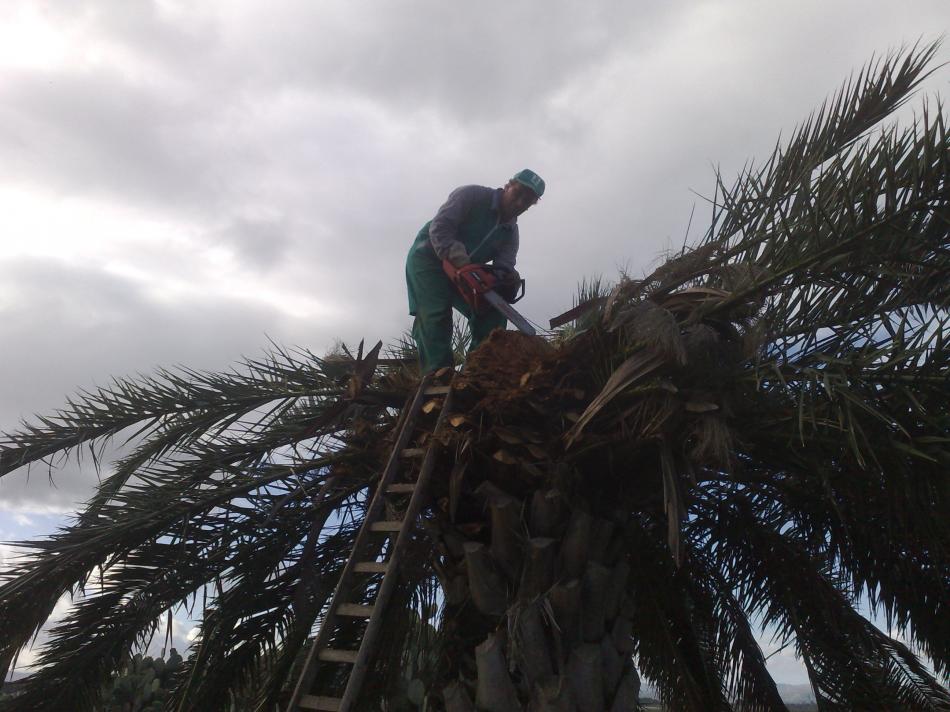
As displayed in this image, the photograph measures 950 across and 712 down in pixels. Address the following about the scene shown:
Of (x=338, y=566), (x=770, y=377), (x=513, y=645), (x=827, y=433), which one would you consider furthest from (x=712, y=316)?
(x=338, y=566)

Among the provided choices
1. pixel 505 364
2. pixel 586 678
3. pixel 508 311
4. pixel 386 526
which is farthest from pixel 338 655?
pixel 508 311

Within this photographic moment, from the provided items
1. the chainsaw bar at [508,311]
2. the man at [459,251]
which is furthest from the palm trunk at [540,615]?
the man at [459,251]

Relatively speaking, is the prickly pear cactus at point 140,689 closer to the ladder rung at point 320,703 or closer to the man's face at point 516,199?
the ladder rung at point 320,703

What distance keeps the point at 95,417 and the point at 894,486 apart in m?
4.39

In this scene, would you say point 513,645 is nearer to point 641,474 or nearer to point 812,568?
point 641,474

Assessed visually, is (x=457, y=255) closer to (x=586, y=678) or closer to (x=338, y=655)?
(x=338, y=655)

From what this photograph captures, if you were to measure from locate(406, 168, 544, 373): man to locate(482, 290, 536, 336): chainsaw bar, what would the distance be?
0.28 m

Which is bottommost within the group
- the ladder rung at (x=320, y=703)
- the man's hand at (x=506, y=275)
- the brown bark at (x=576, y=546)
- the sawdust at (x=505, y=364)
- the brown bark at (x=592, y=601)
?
the ladder rung at (x=320, y=703)

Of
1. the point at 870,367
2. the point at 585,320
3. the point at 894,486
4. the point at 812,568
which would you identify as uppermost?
the point at 585,320

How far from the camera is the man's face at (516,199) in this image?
5996 mm

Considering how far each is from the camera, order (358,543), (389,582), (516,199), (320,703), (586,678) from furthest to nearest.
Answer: (516,199) < (358,543) < (389,582) < (586,678) < (320,703)

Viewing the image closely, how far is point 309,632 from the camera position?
5.21 m

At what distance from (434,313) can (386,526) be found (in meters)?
1.66

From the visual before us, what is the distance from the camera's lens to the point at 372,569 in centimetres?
446
